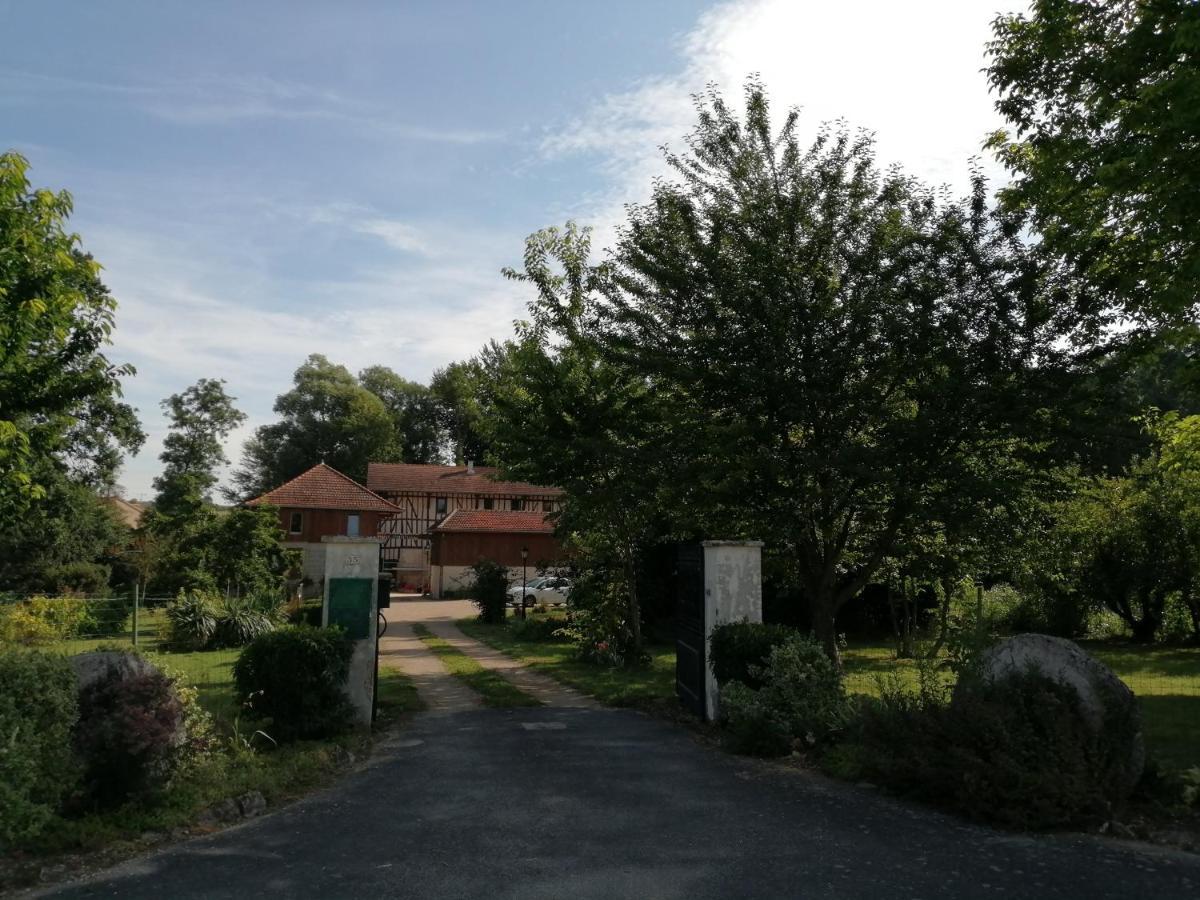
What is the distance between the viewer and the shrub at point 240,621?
20.9 metres

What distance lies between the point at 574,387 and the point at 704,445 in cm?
407

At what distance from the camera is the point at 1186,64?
9.36m

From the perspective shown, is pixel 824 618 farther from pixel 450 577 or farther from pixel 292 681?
pixel 450 577

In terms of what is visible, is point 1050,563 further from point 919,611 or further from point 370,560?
point 370,560

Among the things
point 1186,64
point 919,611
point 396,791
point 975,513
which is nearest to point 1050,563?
point 919,611

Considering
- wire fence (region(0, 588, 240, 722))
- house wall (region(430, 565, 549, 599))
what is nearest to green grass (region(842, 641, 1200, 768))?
→ wire fence (region(0, 588, 240, 722))

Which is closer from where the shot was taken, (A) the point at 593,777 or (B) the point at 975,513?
(A) the point at 593,777

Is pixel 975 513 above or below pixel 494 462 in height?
below

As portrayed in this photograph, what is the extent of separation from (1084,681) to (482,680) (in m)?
10.0

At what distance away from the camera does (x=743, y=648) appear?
995cm

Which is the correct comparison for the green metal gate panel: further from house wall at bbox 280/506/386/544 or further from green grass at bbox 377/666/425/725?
house wall at bbox 280/506/386/544

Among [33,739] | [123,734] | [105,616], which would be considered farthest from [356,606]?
[105,616]

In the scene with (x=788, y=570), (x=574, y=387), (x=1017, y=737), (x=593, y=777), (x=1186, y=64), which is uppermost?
(x=1186, y=64)

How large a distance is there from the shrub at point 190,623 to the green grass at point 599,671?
6.37 metres
